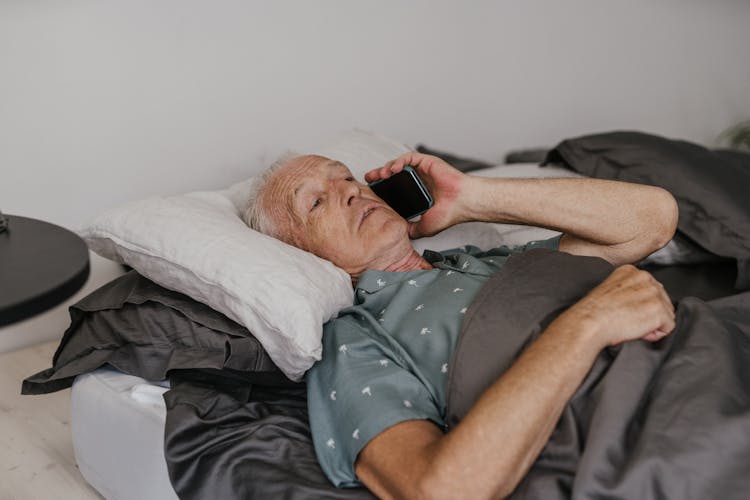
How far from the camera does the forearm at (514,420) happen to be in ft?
3.49

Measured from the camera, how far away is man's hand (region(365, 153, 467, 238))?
178 centimetres

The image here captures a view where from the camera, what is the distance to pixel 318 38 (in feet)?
7.91

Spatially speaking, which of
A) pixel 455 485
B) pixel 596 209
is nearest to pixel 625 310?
pixel 455 485

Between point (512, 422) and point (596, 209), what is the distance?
0.76 meters

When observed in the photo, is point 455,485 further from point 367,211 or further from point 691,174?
point 691,174

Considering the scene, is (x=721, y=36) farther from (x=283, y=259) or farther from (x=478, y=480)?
(x=478, y=480)

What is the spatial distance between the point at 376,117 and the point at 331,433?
1560mm

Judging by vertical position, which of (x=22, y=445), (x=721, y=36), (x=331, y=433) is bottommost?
(x=22, y=445)

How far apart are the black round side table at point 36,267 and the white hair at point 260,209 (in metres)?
0.49

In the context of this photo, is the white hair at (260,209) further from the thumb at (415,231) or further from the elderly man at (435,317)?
the thumb at (415,231)

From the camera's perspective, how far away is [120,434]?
149 cm

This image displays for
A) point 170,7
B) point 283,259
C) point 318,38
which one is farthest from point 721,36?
point 283,259

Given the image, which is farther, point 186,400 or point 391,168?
point 391,168

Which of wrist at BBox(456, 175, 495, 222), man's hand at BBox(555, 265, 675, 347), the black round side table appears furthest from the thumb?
the black round side table
